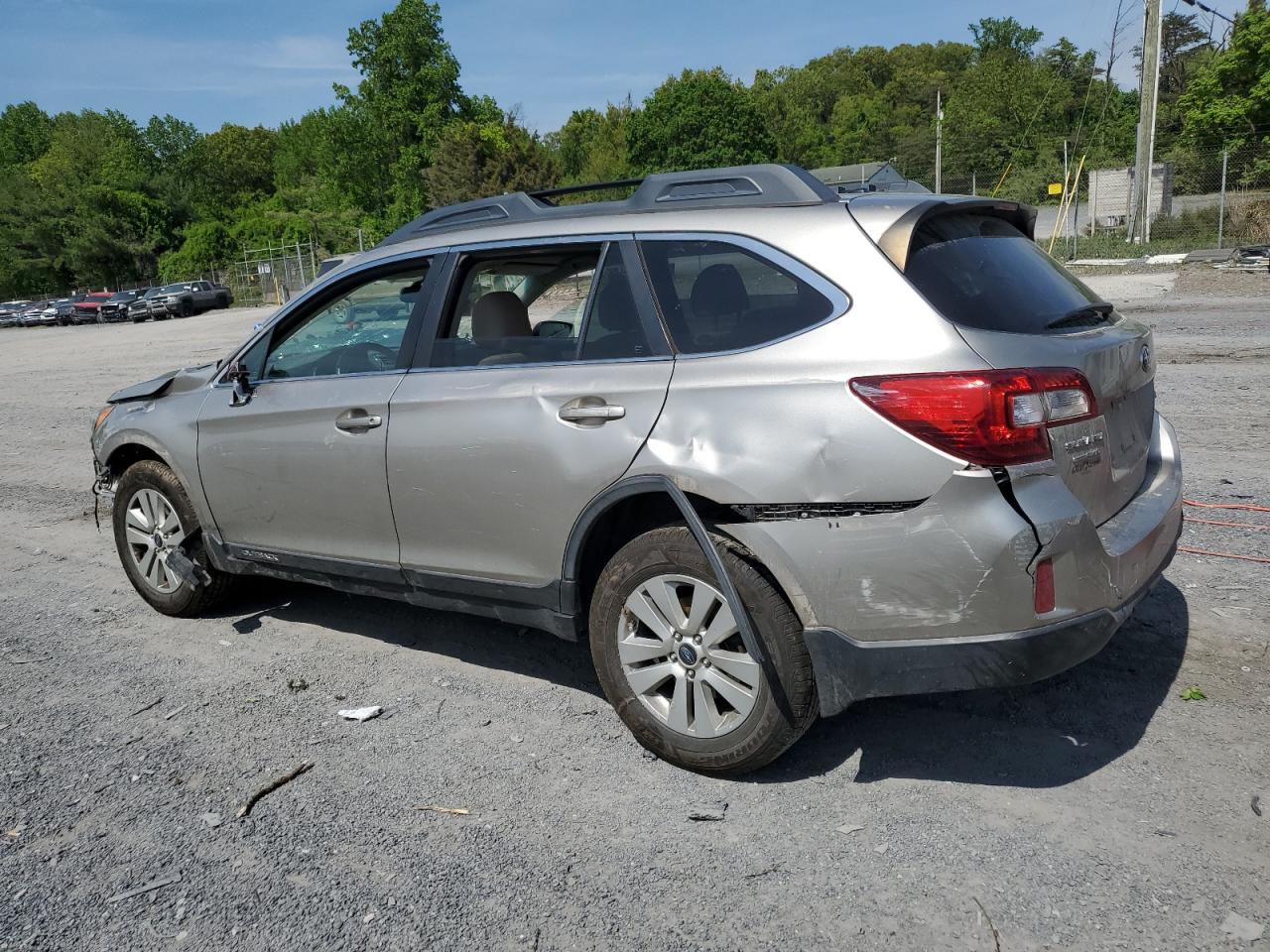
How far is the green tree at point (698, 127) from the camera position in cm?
7950

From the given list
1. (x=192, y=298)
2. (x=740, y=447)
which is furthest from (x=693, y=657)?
(x=192, y=298)

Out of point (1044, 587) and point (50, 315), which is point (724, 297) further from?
point (50, 315)

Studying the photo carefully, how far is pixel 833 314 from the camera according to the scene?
10.4 feet

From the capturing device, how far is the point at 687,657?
3.37 metres

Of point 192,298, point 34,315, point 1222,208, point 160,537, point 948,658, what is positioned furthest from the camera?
point 34,315

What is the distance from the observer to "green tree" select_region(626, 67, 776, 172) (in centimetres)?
7950

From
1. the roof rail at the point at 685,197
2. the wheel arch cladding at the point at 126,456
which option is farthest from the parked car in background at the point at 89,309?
the roof rail at the point at 685,197

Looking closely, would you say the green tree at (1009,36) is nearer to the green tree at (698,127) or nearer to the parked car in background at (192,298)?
the green tree at (698,127)

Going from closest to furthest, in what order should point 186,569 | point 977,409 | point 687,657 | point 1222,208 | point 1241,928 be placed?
point 1241,928 → point 977,409 → point 687,657 → point 186,569 → point 1222,208

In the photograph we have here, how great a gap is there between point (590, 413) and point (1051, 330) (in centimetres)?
147

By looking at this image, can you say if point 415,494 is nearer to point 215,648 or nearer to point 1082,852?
point 215,648

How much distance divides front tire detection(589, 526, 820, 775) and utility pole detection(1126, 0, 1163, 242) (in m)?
27.3

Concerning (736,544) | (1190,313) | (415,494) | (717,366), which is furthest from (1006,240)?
(1190,313)

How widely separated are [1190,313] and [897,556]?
1411 centimetres
